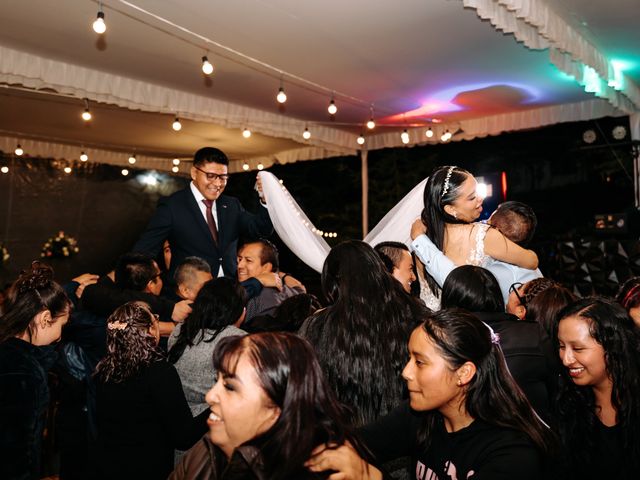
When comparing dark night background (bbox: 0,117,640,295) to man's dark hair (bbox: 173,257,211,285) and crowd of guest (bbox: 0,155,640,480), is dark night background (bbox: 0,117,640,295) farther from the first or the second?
man's dark hair (bbox: 173,257,211,285)

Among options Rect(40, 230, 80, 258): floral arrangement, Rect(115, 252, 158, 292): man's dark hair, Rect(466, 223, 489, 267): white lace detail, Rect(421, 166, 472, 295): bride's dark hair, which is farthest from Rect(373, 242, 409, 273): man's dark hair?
Rect(40, 230, 80, 258): floral arrangement

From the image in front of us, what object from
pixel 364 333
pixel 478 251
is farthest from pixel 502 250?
pixel 364 333

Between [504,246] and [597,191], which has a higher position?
[597,191]

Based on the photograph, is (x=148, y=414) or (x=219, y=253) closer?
(x=148, y=414)

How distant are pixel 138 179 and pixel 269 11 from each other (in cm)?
871

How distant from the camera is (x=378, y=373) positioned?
7.15 ft

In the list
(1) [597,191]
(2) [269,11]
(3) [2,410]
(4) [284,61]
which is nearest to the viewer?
(3) [2,410]

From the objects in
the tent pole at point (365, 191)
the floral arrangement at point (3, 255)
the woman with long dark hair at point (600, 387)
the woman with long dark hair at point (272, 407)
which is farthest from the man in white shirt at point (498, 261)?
the floral arrangement at point (3, 255)

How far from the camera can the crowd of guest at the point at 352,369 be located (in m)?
1.42

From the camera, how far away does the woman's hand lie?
52.7 inches

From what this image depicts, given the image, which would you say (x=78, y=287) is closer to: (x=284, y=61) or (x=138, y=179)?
(x=284, y=61)

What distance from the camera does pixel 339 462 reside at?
4.47ft

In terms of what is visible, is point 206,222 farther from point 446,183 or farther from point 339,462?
point 339,462

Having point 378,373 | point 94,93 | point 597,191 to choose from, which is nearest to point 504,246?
point 378,373
